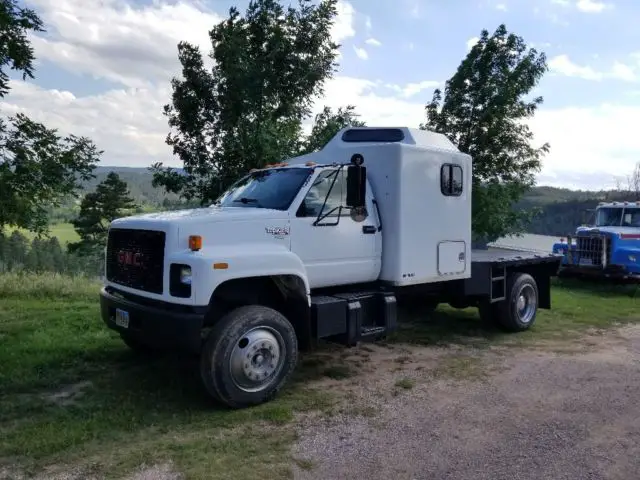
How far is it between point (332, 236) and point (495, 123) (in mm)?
9379

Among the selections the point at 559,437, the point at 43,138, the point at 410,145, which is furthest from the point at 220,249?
the point at 43,138

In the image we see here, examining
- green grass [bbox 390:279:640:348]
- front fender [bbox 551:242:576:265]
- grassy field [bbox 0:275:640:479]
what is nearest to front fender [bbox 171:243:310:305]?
grassy field [bbox 0:275:640:479]

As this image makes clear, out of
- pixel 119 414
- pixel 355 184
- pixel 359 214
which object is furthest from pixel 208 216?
pixel 119 414

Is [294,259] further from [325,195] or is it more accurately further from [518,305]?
[518,305]

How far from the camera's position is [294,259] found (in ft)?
18.1

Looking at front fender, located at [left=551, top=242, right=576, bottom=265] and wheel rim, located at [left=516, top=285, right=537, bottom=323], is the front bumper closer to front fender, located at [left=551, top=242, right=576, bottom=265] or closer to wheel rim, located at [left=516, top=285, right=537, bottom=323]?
wheel rim, located at [left=516, top=285, right=537, bottom=323]

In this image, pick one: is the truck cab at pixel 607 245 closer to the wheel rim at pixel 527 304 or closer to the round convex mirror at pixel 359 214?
the wheel rim at pixel 527 304

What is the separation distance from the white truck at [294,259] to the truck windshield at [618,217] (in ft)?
31.5

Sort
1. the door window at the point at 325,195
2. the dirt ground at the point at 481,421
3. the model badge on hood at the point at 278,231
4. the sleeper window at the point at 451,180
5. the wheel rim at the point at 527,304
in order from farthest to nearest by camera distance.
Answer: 1. the wheel rim at the point at 527,304
2. the sleeper window at the point at 451,180
3. the door window at the point at 325,195
4. the model badge on hood at the point at 278,231
5. the dirt ground at the point at 481,421

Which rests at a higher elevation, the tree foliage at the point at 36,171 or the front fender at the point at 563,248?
the tree foliage at the point at 36,171

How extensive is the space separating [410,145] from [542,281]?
4330mm

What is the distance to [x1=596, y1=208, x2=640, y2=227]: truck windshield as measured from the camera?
15.3m

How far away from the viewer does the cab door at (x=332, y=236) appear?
5.84 meters

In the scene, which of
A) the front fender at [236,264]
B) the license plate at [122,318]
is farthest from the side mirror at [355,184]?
the license plate at [122,318]
